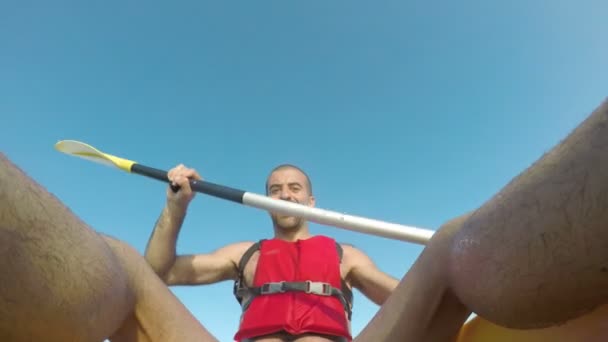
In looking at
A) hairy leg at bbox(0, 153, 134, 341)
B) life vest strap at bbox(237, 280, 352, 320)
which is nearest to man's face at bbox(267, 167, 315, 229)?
life vest strap at bbox(237, 280, 352, 320)

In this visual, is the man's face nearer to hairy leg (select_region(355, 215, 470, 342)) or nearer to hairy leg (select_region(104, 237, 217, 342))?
hairy leg (select_region(104, 237, 217, 342))

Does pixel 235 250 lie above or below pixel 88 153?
below

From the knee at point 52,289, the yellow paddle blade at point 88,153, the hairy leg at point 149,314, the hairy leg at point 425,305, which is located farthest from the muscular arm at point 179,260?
the hairy leg at point 425,305

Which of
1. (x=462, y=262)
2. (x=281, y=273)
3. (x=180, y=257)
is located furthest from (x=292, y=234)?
(x=462, y=262)

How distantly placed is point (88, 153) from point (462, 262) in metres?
4.10

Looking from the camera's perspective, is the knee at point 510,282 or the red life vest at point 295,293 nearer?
the knee at point 510,282

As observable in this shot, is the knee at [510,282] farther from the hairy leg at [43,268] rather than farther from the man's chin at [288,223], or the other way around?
the man's chin at [288,223]

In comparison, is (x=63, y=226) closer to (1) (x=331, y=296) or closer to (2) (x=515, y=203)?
(2) (x=515, y=203)

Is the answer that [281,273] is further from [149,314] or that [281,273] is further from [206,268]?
[149,314]

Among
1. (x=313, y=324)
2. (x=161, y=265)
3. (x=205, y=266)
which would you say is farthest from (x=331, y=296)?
(x=161, y=265)

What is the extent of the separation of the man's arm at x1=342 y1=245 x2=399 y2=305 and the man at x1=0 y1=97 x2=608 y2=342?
1.90 m

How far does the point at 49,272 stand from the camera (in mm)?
912

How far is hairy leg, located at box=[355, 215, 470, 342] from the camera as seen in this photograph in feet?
3.52

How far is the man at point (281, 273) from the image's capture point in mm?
2666
